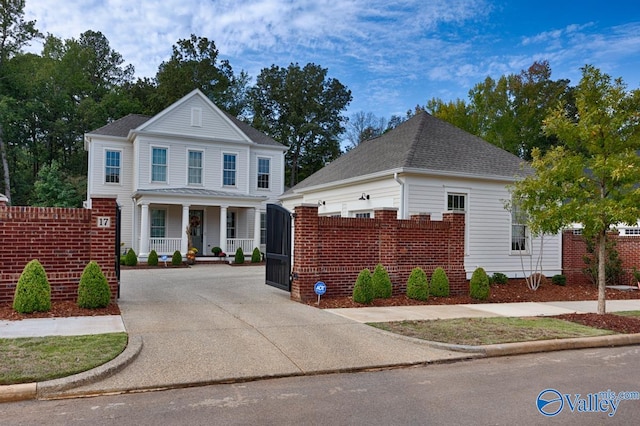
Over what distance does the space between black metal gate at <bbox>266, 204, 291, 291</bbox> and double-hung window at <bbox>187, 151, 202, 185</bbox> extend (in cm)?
1357

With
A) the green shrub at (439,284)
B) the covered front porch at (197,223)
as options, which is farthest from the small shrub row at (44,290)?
the covered front porch at (197,223)

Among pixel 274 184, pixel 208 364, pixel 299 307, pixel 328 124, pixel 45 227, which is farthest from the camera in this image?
pixel 328 124

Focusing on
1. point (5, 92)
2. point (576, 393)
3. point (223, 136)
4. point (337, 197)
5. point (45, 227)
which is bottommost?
point (576, 393)

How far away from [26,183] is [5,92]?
6816 millimetres

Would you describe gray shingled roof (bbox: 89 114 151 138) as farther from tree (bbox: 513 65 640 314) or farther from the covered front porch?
tree (bbox: 513 65 640 314)

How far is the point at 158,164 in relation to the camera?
24.5 metres

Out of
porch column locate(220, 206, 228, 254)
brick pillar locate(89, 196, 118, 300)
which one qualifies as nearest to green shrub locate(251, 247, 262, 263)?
porch column locate(220, 206, 228, 254)

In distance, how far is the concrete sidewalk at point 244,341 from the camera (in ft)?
18.5

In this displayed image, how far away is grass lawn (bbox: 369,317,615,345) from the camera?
26.1 feet

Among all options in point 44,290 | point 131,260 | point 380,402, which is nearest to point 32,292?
point 44,290

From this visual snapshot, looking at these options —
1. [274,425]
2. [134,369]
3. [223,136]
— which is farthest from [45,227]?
[223,136]

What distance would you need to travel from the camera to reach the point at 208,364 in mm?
6129

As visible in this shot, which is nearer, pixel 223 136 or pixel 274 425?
pixel 274 425

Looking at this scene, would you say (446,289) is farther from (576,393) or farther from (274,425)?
(274,425)
